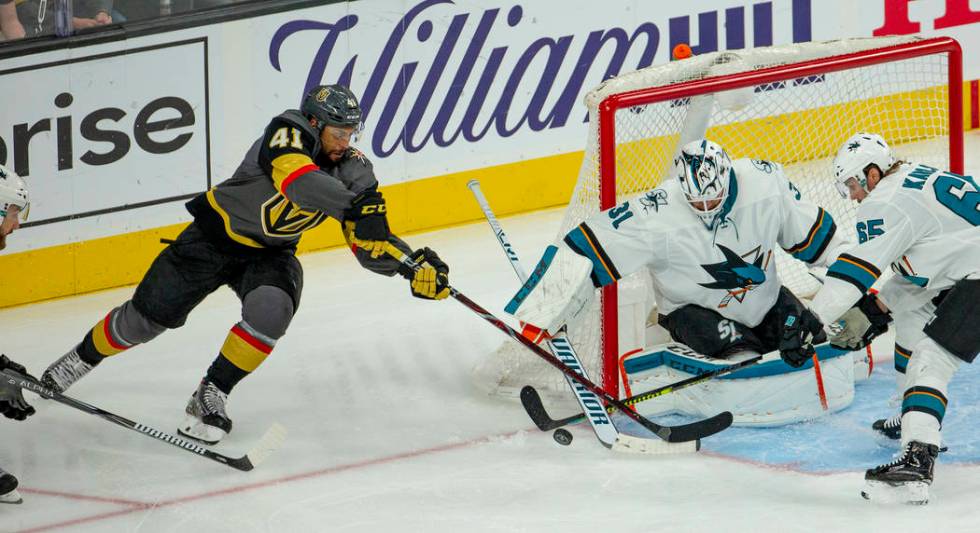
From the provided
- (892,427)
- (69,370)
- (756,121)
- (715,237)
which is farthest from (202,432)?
(756,121)

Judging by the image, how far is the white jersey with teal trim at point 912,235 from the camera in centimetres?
401

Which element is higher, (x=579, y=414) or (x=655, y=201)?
(x=655, y=201)

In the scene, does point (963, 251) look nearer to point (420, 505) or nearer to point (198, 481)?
point (420, 505)

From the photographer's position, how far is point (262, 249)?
464cm

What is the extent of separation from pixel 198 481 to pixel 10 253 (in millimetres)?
2045

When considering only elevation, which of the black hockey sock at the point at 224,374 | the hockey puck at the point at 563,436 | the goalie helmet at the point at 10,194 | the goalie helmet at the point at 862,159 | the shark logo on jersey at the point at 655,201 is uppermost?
the goalie helmet at the point at 862,159

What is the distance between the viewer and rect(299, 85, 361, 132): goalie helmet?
14.4ft

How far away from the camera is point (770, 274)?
455 cm

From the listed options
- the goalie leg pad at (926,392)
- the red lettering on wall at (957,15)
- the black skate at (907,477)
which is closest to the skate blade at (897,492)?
the black skate at (907,477)

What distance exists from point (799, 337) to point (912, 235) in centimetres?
40

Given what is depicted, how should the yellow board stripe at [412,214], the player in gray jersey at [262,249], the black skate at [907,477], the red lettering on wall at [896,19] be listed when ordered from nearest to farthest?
the black skate at [907,477]
the player in gray jersey at [262,249]
the yellow board stripe at [412,214]
the red lettering on wall at [896,19]

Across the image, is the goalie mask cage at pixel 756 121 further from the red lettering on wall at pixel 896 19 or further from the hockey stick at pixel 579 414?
the red lettering on wall at pixel 896 19

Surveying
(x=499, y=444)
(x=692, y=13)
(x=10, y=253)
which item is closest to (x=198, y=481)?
(x=499, y=444)

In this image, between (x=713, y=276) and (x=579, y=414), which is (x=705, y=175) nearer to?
(x=713, y=276)
